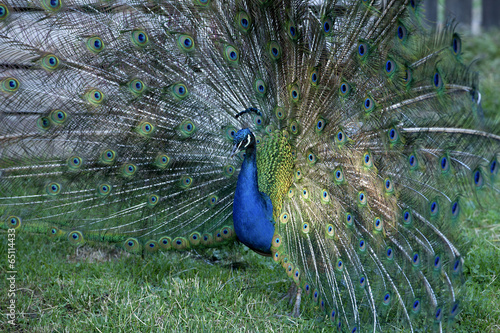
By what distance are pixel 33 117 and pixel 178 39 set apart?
3.63ft

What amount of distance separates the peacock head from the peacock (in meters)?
0.01

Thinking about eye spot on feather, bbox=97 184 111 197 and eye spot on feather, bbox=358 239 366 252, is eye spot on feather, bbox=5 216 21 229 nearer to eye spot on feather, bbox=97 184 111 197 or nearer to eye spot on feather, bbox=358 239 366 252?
eye spot on feather, bbox=97 184 111 197

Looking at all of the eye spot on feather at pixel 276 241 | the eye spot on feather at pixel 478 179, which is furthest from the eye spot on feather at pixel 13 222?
the eye spot on feather at pixel 478 179

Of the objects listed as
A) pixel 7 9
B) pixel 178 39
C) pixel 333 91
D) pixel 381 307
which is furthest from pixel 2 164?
pixel 381 307

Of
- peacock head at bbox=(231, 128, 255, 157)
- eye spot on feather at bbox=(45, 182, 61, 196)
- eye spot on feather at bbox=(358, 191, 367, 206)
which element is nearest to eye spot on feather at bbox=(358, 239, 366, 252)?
eye spot on feather at bbox=(358, 191, 367, 206)

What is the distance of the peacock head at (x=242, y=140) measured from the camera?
10.1 ft

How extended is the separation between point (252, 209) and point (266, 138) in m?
0.51

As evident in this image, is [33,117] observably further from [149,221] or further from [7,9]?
[149,221]

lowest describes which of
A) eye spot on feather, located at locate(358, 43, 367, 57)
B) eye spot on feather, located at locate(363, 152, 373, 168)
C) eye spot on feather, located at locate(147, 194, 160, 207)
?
eye spot on feather, located at locate(147, 194, 160, 207)

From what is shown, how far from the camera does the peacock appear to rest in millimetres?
2814

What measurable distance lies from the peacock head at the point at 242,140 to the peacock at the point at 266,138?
0.01m

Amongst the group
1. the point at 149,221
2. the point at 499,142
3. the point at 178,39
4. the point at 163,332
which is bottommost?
the point at 163,332

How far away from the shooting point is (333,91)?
3062 millimetres

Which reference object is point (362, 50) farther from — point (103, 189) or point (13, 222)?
point (13, 222)
